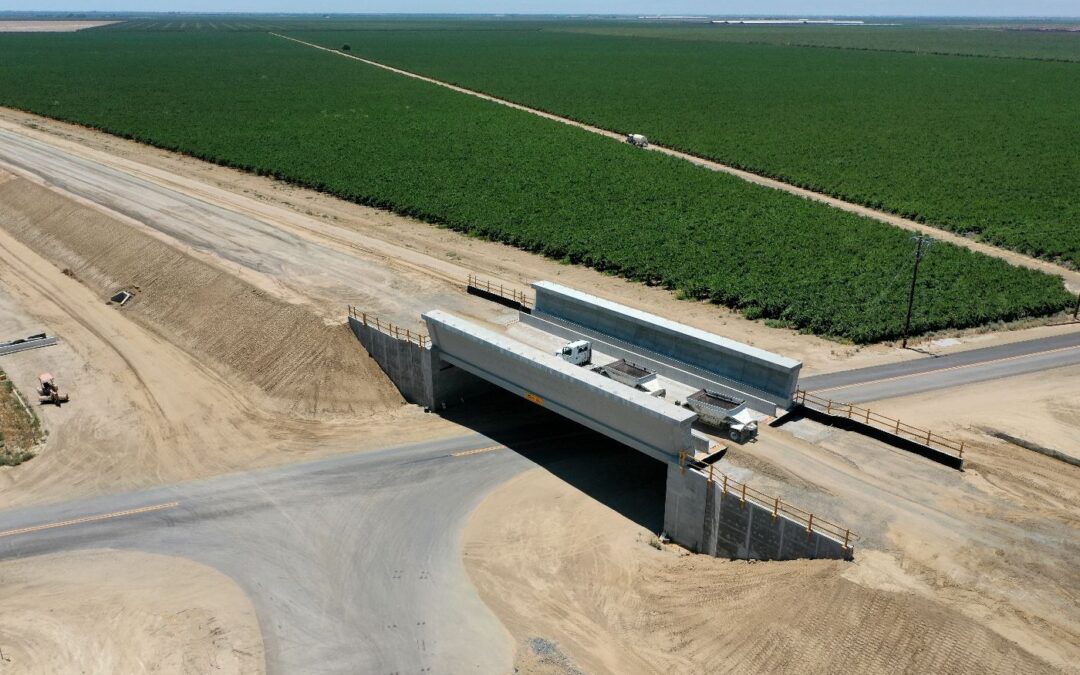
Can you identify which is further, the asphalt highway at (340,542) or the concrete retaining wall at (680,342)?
the concrete retaining wall at (680,342)

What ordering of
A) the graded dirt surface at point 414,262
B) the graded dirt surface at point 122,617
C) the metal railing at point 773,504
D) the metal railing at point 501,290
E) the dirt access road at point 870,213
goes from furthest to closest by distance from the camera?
the dirt access road at point 870,213, the metal railing at point 501,290, the graded dirt surface at point 414,262, the graded dirt surface at point 122,617, the metal railing at point 773,504

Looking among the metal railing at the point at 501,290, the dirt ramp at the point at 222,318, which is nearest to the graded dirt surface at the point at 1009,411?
the metal railing at the point at 501,290

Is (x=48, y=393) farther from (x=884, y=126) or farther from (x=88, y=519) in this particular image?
(x=884, y=126)

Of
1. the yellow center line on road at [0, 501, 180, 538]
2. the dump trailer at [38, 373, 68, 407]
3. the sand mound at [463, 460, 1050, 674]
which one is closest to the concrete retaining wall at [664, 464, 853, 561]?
the sand mound at [463, 460, 1050, 674]

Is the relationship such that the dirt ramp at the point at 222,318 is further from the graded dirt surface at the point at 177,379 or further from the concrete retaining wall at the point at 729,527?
the concrete retaining wall at the point at 729,527

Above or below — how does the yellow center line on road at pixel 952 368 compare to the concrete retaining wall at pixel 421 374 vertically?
above

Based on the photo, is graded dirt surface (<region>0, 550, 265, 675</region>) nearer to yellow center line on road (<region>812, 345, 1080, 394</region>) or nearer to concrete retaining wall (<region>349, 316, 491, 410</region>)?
concrete retaining wall (<region>349, 316, 491, 410</region>)

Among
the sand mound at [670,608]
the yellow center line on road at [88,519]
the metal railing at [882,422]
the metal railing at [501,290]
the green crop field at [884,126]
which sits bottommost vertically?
the yellow center line on road at [88,519]
